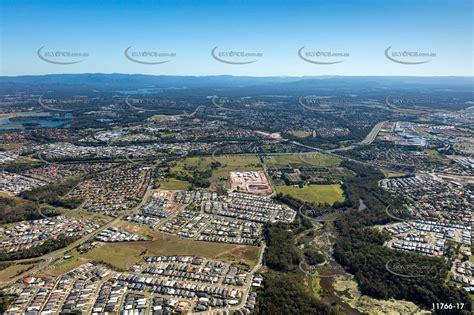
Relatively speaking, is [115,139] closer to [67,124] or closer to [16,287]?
[67,124]

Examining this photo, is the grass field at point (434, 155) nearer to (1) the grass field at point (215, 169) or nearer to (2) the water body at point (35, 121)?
(1) the grass field at point (215, 169)

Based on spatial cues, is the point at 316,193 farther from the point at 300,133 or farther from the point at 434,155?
the point at 300,133

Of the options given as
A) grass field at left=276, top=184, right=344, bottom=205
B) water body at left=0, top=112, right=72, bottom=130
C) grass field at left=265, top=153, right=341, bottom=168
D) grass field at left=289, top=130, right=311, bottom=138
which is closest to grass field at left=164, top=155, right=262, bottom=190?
grass field at left=265, top=153, right=341, bottom=168

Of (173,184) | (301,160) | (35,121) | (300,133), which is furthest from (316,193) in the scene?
(35,121)

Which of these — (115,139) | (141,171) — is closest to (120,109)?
(115,139)

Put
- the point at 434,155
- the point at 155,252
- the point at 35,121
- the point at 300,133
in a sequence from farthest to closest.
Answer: the point at 35,121 < the point at 300,133 < the point at 434,155 < the point at 155,252

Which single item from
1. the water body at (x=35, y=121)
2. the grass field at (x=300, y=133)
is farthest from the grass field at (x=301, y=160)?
the water body at (x=35, y=121)
